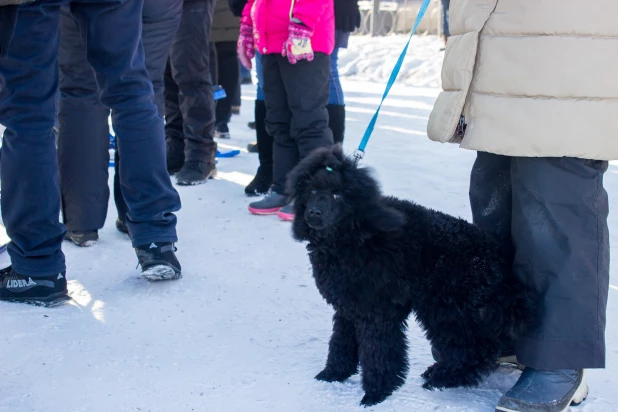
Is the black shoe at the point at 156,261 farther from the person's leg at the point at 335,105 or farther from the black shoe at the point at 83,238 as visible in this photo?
the person's leg at the point at 335,105

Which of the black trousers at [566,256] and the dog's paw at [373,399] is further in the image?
the dog's paw at [373,399]

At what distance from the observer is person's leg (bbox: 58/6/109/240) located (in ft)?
10.5

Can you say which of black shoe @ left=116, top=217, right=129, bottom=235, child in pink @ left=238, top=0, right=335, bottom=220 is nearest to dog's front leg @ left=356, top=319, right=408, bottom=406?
child in pink @ left=238, top=0, right=335, bottom=220

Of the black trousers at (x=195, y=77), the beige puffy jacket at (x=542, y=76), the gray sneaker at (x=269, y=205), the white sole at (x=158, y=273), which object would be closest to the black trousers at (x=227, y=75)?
the black trousers at (x=195, y=77)

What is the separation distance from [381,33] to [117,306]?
15078mm

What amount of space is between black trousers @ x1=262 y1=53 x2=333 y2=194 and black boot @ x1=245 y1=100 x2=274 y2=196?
318 mm

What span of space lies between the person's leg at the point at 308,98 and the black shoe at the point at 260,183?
0.55 metres

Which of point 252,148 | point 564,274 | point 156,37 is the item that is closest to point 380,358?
point 564,274

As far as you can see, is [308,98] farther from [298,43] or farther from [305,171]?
[305,171]

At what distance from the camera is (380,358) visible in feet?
6.53

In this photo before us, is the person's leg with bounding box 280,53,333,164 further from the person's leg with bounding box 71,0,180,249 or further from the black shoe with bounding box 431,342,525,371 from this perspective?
the black shoe with bounding box 431,342,525,371

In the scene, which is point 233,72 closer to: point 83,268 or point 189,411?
point 83,268

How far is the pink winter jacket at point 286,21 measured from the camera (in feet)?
11.5

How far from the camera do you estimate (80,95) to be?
10.5ft
